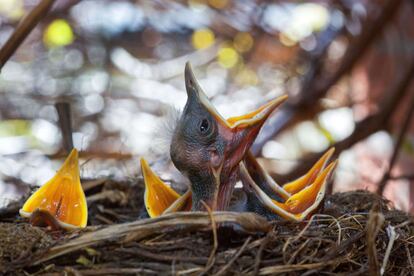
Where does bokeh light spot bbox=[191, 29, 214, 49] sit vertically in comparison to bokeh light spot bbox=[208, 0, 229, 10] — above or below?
below

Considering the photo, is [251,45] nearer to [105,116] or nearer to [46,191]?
[105,116]

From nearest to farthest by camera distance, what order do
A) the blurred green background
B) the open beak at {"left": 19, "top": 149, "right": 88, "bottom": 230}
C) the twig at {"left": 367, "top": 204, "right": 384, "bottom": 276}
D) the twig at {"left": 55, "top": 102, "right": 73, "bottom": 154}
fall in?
the twig at {"left": 367, "top": 204, "right": 384, "bottom": 276} < the open beak at {"left": 19, "top": 149, "right": 88, "bottom": 230} < the twig at {"left": 55, "top": 102, "right": 73, "bottom": 154} < the blurred green background

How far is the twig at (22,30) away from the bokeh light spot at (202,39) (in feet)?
4.52

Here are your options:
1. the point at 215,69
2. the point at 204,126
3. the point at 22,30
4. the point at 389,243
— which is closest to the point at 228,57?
the point at 215,69

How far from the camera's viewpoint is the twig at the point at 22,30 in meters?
1.16

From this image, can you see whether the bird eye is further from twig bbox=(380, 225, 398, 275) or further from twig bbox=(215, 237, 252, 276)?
twig bbox=(380, 225, 398, 275)

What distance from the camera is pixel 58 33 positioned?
2.30m

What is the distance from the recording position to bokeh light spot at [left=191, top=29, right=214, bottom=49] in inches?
100.0

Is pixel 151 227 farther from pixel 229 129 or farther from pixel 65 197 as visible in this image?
pixel 65 197

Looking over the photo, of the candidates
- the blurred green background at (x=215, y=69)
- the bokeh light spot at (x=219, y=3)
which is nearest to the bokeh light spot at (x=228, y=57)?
the blurred green background at (x=215, y=69)

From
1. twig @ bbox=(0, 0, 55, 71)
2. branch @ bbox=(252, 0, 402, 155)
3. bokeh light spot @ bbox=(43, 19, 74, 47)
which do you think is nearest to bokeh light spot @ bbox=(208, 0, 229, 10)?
branch @ bbox=(252, 0, 402, 155)

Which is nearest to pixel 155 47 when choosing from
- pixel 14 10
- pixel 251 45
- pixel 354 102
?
pixel 251 45

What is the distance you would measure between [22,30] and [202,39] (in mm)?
1433

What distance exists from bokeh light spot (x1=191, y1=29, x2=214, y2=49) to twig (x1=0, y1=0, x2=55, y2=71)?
4.52 ft
